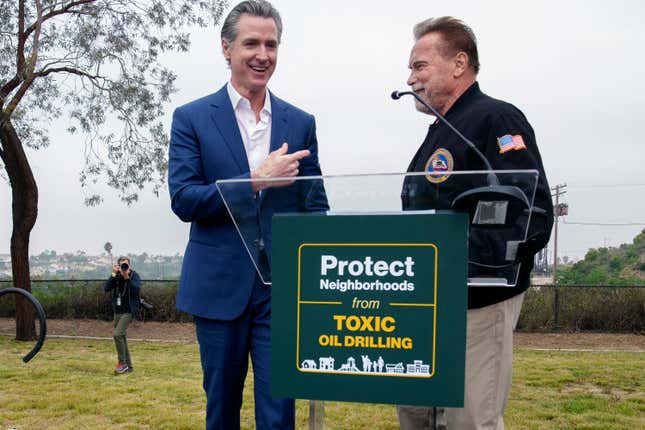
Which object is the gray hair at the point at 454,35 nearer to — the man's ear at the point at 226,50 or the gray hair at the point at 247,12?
the gray hair at the point at 247,12

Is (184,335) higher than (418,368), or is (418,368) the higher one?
(418,368)

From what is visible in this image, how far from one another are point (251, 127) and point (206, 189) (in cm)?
46

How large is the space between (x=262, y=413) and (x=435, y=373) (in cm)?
104

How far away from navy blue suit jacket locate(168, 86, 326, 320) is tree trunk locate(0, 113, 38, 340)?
55.7ft

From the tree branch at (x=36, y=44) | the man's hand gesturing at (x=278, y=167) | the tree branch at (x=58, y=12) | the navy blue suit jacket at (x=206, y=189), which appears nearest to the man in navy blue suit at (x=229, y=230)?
the navy blue suit jacket at (x=206, y=189)

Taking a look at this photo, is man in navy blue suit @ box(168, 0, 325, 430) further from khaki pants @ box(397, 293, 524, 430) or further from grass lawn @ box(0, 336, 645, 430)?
grass lawn @ box(0, 336, 645, 430)

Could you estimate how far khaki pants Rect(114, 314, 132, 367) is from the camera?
11969 mm

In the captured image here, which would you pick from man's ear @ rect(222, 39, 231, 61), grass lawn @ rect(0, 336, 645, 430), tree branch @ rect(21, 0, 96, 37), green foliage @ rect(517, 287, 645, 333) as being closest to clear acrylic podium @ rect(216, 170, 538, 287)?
man's ear @ rect(222, 39, 231, 61)

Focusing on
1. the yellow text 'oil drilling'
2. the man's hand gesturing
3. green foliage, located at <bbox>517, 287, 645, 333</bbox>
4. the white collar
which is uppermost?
the white collar

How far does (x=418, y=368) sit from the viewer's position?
6.50ft

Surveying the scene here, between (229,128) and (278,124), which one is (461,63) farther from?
(229,128)

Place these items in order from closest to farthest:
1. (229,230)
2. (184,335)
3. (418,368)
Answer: (418,368) → (229,230) → (184,335)

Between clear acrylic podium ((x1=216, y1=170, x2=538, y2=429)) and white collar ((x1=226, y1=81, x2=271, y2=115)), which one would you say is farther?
white collar ((x1=226, y1=81, x2=271, y2=115))

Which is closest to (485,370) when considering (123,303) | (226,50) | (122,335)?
(226,50)
